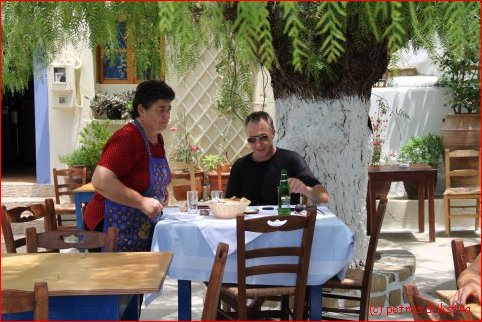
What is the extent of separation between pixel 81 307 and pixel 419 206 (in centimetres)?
649

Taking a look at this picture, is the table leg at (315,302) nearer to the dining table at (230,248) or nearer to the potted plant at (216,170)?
the dining table at (230,248)

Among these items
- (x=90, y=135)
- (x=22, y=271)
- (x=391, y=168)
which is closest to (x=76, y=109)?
(x=90, y=135)

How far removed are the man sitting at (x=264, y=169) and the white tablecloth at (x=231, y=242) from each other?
0.56 m

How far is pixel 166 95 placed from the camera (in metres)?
4.79

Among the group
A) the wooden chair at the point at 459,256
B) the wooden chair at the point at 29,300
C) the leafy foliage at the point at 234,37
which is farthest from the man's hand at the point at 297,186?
the wooden chair at the point at 29,300

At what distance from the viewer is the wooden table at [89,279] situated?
3170 millimetres

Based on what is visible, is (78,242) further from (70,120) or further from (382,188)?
(70,120)

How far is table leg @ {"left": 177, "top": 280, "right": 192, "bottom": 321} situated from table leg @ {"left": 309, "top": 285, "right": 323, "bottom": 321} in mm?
668

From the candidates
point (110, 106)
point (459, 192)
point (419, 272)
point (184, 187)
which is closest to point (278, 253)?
point (419, 272)

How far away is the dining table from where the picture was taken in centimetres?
447

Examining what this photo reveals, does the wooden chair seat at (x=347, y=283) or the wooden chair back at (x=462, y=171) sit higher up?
the wooden chair back at (x=462, y=171)

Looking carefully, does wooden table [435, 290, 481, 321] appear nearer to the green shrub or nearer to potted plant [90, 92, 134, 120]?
the green shrub

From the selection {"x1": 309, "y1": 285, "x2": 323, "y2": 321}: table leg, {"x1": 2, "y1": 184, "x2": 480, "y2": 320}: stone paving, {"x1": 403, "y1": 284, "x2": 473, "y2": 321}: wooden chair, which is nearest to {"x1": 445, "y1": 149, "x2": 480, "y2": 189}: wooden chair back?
{"x1": 2, "y1": 184, "x2": 480, "y2": 320}: stone paving

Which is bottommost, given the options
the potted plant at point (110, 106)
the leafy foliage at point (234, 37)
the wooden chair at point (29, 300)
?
the wooden chair at point (29, 300)
